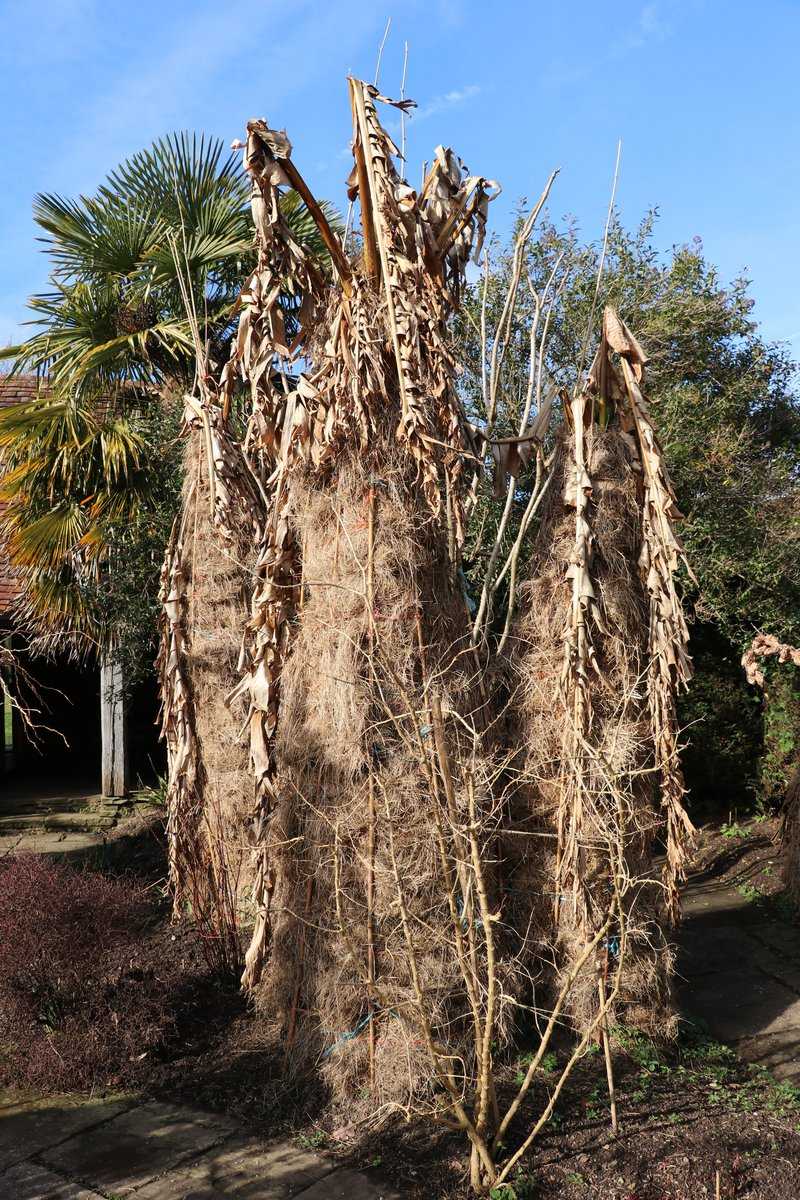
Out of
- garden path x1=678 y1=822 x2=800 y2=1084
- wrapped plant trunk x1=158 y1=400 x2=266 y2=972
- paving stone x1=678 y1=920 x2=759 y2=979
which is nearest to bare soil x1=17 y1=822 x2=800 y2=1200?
garden path x1=678 y1=822 x2=800 y2=1084

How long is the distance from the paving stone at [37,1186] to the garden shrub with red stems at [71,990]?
0.74m

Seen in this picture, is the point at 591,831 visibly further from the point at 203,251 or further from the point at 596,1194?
the point at 203,251

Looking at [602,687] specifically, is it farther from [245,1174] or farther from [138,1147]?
[138,1147]

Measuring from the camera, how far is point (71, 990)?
512 centimetres

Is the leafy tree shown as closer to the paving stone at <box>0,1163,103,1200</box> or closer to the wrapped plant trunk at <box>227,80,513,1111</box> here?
the wrapped plant trunk at <box>227,80,513,1111</box>

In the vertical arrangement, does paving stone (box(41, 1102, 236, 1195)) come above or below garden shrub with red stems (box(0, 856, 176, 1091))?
below

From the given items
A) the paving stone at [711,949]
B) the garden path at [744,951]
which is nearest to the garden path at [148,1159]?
the garden path at [744,951]

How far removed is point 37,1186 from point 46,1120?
62cm

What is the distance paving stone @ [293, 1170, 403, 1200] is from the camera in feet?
12.2

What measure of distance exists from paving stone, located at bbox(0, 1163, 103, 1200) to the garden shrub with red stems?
74 cm

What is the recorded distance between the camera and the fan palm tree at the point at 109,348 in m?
8.14

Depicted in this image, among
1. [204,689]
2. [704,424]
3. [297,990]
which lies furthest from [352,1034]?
[704,424]

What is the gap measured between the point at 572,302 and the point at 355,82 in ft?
18.5

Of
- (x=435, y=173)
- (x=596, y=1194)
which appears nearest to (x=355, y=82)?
(x=435, y=173)
